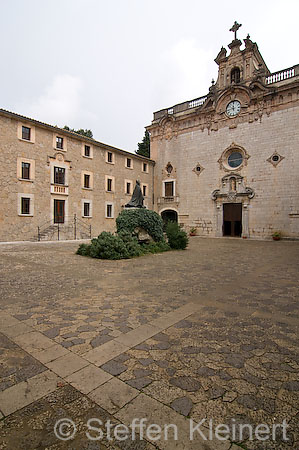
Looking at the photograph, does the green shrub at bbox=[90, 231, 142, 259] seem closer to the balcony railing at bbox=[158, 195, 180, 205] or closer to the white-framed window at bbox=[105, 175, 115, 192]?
the white-framed window at bbox=[105, 175, 115, 192]

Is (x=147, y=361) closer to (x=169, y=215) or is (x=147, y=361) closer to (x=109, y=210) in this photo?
(x=109, y=210)

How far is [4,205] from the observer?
17172 mm

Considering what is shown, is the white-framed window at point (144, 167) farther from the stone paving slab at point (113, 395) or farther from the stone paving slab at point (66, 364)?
the stone paving slab at point (113, 395)

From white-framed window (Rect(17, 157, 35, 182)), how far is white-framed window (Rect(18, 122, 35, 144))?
5.11ft

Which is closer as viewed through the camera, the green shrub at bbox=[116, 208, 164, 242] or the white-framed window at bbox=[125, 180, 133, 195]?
the green shrub at bbox=[116, 208, 164, 242]

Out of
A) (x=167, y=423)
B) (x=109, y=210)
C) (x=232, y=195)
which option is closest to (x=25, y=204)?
(x=109, y=210)

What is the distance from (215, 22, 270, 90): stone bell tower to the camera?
21.7 m

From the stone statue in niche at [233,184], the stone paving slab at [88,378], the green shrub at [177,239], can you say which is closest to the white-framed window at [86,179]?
the green shrub at [177,239]

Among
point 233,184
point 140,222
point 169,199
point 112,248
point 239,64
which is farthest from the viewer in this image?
point 169,199

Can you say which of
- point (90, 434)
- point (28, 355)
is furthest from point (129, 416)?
point (28, 355)

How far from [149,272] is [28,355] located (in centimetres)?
469

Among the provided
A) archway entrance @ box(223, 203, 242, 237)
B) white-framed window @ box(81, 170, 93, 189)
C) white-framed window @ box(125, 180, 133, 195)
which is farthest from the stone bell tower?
white-framed window @ box(81, 170, 93, 189)

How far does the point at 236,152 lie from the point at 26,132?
18.2 m

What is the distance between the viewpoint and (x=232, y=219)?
22844 millimetres
